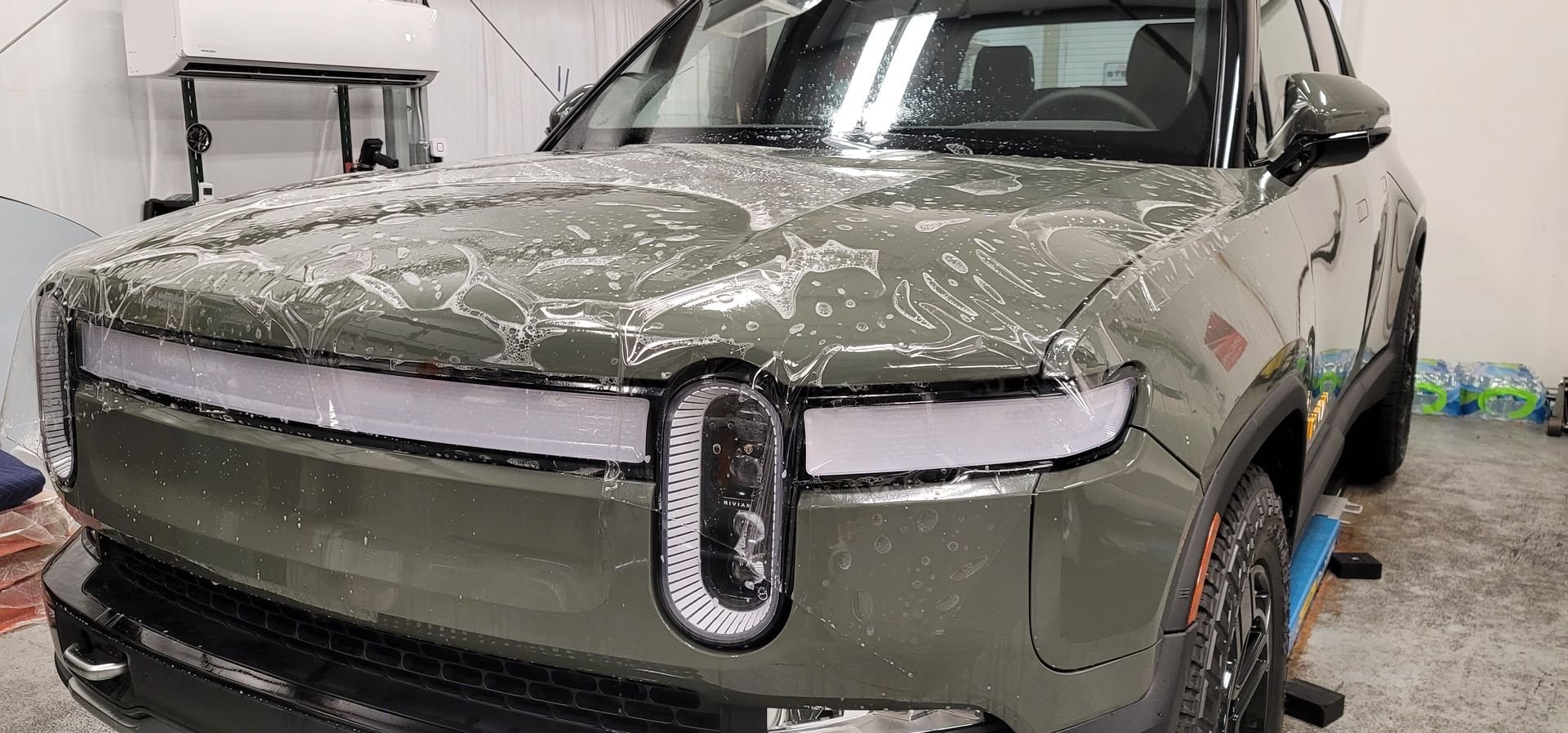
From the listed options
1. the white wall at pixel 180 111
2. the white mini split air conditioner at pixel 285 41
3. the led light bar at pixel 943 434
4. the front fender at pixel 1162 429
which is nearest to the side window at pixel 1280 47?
the front fender at pixel 1162 429

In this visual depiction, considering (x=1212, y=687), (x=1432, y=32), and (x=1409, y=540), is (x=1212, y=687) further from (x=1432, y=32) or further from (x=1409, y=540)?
(x=1432, y=32)

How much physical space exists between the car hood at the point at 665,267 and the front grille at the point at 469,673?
31cm

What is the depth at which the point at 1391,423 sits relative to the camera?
3.19 m

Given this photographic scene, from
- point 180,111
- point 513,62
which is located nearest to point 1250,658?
point 180,111

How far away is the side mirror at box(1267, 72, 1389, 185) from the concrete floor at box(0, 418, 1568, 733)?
1.00 m

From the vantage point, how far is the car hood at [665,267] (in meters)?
0.90

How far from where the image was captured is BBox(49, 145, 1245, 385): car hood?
0.90 metres

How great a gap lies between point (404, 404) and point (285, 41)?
3.81m

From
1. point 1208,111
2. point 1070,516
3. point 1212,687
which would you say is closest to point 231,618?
point 1070,516

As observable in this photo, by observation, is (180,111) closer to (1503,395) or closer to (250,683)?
(250,683)

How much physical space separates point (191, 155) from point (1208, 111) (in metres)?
3.99

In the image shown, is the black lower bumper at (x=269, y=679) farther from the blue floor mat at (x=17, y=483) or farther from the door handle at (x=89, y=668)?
the blue floor mat at (x=17, y=483)

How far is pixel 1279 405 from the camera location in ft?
4.32

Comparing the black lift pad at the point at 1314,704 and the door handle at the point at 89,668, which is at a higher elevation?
the door handle at the point at 89,668
